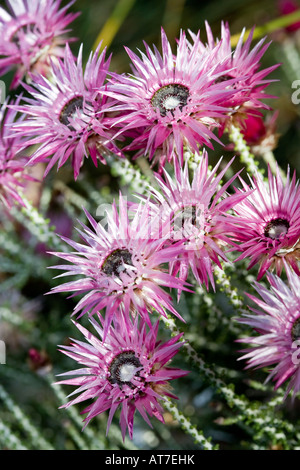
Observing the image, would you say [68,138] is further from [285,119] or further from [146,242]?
[285,119]

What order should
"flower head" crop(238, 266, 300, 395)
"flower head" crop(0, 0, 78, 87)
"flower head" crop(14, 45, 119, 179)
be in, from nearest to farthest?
"flower head" crop(238, 266, 300, 395), "flower head" crop(14, 45, 119, 179), "flower head" crop(0, 0, 78, 87)

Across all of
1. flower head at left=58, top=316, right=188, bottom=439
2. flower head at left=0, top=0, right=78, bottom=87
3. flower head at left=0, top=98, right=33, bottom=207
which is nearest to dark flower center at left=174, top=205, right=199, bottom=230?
flower head at left=58, top=316, right=188, bottom=439

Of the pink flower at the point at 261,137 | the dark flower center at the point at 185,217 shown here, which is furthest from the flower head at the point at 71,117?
the pink flower at the point at 261,137

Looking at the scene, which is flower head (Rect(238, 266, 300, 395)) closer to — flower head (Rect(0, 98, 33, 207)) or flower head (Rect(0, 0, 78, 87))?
flower head (Rect(0, 98, 33, 207))

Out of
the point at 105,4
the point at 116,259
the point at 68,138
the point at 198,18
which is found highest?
the point at 105,4

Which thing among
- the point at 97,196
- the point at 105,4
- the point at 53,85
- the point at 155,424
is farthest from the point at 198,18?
the point at 155,424

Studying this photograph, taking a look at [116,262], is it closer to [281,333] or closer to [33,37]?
[281,333]
